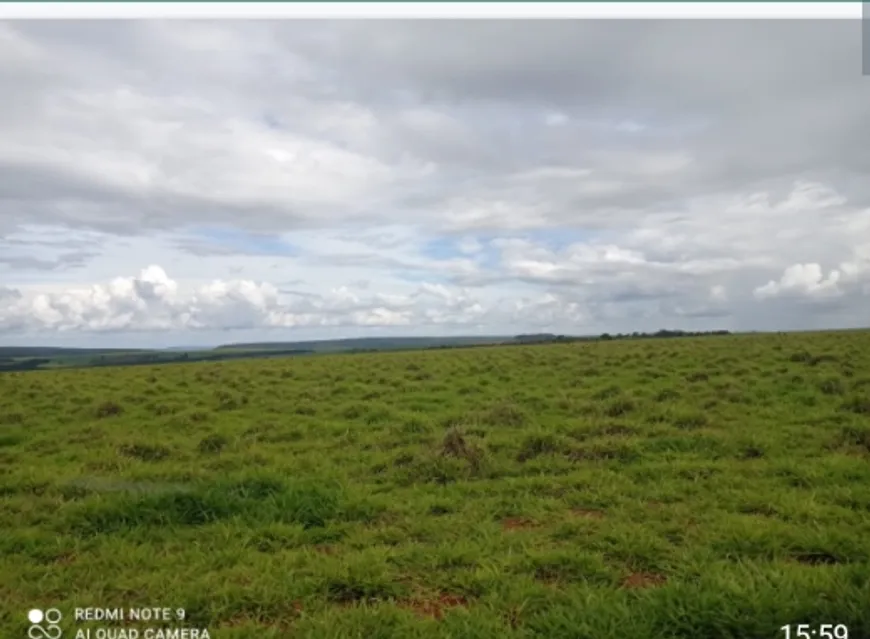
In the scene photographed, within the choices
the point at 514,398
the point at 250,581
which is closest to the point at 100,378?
the point at 514,398

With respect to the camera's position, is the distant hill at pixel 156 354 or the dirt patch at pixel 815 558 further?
the distant hill at pixel 156 354

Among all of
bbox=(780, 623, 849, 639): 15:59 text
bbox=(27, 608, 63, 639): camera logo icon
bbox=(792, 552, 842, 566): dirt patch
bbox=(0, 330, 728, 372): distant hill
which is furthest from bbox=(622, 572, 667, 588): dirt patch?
bbox=(0, 330, 728, 372): distant hill

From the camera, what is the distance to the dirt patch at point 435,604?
444cm

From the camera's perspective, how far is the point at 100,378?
2386cm

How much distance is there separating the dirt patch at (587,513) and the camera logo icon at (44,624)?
15.6 feet

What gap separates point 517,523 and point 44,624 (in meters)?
4.23

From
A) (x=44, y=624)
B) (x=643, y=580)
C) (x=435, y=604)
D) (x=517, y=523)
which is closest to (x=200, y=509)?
(x=44, y=624)

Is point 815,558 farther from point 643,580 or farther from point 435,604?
point 435,604

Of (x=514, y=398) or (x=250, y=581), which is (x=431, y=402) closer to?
(x=514, y=398)

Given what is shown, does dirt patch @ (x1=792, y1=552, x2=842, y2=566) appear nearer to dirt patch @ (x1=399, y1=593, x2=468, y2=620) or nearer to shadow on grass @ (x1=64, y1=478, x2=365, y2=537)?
dirt patch @ (x1=399, y1=593, x2=468, y2=620)

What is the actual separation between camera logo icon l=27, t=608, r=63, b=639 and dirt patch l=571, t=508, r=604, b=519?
475cm

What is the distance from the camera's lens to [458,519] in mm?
6387

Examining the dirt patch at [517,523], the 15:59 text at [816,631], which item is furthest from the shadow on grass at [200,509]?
the 15:59 text at [816,631]

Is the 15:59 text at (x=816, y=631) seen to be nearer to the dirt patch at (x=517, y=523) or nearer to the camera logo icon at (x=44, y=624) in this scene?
the dirt patch at (x=517, y=523)
